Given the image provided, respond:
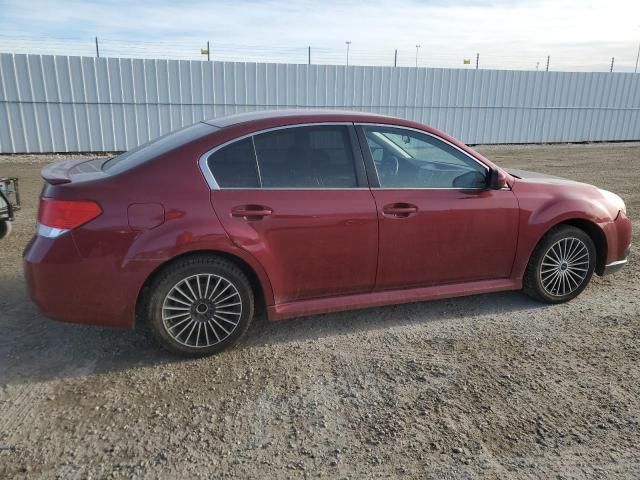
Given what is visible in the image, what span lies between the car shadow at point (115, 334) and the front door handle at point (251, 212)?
38.9 inches

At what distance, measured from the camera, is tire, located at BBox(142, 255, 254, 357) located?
3305 mm

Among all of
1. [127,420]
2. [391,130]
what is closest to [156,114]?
[391,130]

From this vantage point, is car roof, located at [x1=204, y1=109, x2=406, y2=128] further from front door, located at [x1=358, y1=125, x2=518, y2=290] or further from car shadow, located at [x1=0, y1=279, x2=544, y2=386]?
car shadow, located at [x1=0, y1=279, x2=544, y2=386]

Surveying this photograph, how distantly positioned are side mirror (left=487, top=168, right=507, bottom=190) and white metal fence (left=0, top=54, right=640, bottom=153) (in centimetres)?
1232

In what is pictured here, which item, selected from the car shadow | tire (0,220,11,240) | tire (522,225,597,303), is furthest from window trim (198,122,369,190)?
tire (0,220,11,240)

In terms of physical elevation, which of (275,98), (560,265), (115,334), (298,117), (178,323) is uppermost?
(298,117)

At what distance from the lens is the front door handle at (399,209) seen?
3.70m

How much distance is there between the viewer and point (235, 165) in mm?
3434

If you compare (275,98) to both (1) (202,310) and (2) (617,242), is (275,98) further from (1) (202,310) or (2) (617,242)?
(1) (202,310)

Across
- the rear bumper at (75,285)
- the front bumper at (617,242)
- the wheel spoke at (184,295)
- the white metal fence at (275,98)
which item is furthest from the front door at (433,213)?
the white metal fence at (275,98)

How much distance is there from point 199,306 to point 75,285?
2.56 ft

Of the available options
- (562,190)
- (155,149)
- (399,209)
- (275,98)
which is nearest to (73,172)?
(155,149)

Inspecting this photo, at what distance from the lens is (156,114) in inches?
571

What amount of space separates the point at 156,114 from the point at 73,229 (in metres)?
12.4
